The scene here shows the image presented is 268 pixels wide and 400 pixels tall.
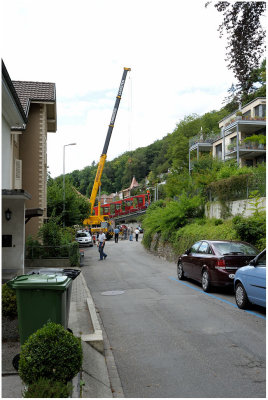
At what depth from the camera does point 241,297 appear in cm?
972

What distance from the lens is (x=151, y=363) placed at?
20.1 feet

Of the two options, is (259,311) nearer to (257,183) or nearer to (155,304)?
(155,304)

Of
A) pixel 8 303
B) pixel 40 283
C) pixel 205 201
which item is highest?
pixel 205 201

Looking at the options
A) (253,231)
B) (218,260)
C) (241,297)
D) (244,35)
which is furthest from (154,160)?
(244,35)

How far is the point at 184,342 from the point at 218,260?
4.82 metres

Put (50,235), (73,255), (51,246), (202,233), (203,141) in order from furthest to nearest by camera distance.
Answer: (203,141) → (50,235) → (51,246) → (73,255) → (202,233)

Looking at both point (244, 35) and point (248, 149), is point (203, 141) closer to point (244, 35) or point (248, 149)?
point (248, 149)

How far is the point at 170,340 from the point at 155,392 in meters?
2.25

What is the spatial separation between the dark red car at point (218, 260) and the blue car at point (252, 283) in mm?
1495

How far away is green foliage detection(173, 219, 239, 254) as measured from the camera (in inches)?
692

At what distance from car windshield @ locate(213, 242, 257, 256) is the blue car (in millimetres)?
1961

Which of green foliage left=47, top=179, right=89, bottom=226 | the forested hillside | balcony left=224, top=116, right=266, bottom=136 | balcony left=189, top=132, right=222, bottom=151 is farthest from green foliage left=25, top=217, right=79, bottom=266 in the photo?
the forested hillside

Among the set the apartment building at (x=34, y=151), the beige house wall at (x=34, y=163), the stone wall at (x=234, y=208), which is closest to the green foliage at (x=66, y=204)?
the apartment building at (x=34, y=151)

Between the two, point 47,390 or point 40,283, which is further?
point 40,283
